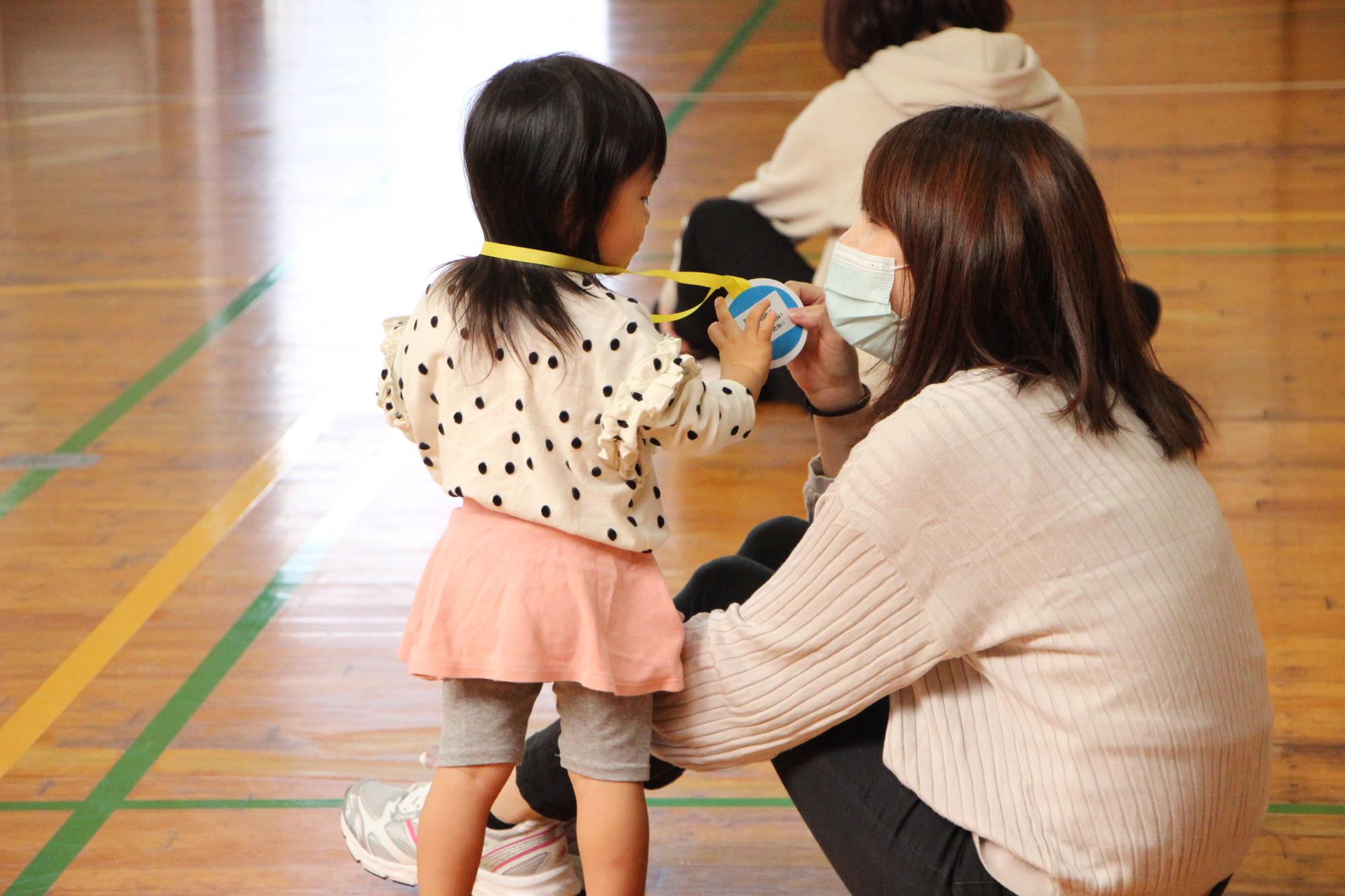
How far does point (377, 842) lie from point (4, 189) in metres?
4.08

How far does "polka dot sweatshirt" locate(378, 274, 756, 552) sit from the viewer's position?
1422mm

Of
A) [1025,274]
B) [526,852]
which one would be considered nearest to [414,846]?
[526,852]

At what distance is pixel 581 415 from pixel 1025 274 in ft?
1.40

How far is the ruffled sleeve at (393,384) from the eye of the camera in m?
1.56

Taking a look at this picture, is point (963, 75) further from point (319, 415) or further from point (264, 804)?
point (264, 804)

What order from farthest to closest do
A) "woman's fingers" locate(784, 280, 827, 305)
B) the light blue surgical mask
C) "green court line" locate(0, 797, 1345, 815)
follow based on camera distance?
"green court line" locate(0, 797, 1345, 815) → "woman's fingers" locate(784, 280, 827, 305) → the light blue surgical mask

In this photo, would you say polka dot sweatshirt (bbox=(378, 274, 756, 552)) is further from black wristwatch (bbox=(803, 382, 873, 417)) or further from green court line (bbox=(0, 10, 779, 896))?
green court line (bbox=(0, 10, 779, 896))

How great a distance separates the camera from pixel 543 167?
4.71 ft

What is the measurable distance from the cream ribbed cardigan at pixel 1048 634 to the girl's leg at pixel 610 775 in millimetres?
238

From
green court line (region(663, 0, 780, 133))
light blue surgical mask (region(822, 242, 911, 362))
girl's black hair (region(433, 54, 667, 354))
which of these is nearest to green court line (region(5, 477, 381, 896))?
girl's black hair (region(433, 54, 667, 354))

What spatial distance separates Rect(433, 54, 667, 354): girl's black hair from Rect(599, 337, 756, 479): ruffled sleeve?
0.08 m

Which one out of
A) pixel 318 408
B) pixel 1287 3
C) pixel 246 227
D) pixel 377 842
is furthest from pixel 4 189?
pixel 1287 3

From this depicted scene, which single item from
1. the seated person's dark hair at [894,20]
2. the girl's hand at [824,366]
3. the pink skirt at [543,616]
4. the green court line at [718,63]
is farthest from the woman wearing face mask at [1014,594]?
the green court line at [718,63]

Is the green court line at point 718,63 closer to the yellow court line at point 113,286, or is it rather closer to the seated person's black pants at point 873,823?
the yellow court line at point 113,286
